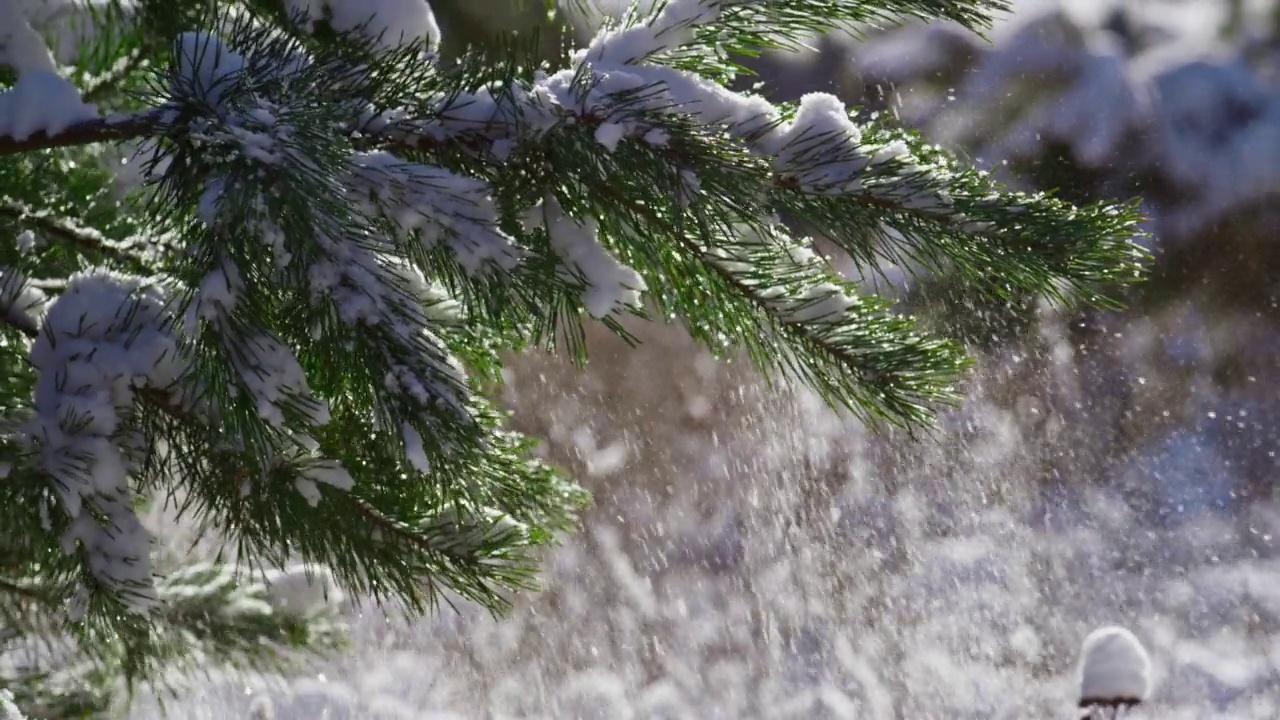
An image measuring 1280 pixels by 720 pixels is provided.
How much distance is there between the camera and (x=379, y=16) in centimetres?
74

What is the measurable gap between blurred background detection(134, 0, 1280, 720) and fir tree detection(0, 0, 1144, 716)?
356 centimetres

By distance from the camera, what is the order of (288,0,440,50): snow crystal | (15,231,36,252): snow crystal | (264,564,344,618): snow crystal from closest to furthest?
(288,0,440,50): snow crystal < (15,231,36,252): snow crystal < (264,564,344,618): snow crystal

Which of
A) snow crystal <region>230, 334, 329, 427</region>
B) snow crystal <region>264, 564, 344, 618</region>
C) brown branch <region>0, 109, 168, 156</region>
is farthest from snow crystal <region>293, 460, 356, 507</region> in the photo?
snow crystal <region>264, 564, 344, 618</region>

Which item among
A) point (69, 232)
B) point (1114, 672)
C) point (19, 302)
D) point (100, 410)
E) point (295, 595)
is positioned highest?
point (69, 232)

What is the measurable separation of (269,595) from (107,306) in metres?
0.57

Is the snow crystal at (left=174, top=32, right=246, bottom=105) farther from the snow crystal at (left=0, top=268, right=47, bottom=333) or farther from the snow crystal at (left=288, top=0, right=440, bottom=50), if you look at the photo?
the snow crystal at (left=0, top=268, right=47, bottom=333)

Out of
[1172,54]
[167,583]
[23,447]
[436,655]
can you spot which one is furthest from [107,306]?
[1172,54]

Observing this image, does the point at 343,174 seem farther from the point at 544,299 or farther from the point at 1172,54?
the point at 1172,54

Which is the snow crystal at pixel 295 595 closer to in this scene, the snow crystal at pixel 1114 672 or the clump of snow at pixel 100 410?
the clump of snow at pixel 100 410

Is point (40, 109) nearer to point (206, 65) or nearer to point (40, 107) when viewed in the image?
point (40, 107)

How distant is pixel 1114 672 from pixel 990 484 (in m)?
3.76

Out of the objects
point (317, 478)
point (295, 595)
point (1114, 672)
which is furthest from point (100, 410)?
point (1114, 672)

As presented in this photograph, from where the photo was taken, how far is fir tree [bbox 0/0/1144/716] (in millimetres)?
469

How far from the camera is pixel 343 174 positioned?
0.48 m
